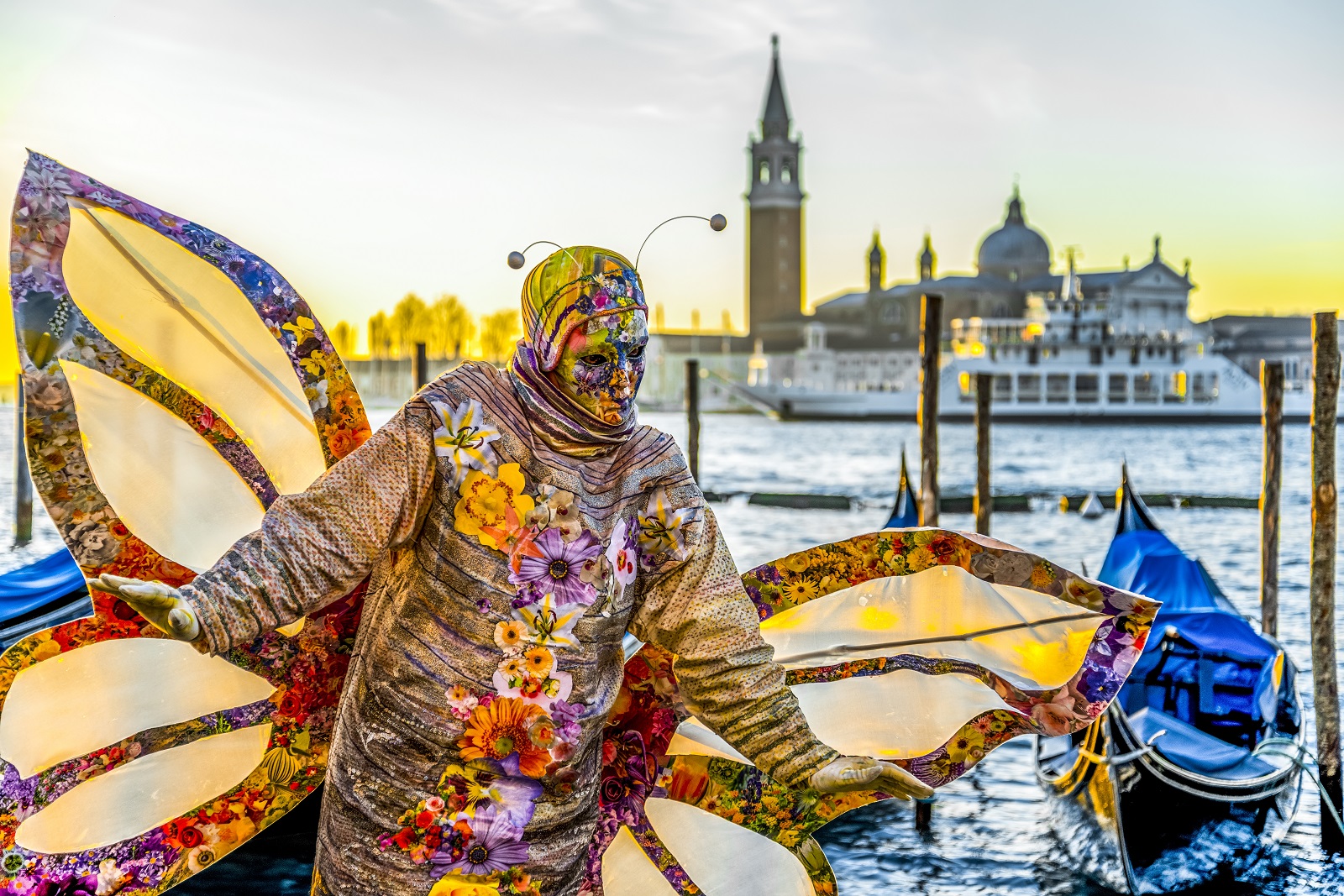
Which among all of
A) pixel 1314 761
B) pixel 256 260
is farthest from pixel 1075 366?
pixel 256 260

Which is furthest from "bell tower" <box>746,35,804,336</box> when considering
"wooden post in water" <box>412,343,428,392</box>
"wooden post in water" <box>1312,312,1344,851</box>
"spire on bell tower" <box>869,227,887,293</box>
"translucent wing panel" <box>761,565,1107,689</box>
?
"translucent wing panel" <box>761,565,1107,689</box>

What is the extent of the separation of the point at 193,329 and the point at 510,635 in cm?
81

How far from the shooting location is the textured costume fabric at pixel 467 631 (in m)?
1.75

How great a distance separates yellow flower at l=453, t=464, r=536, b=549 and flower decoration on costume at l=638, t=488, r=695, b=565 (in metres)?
0.21

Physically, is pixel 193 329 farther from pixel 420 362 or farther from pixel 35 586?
pixel 420 362

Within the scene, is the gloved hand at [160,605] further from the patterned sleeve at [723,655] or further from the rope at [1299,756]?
the rope at [1299,756]

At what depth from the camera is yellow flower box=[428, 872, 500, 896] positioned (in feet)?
5.87

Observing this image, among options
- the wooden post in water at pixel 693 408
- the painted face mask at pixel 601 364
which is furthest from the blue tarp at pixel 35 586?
the wooden post in water at pixel 693 408

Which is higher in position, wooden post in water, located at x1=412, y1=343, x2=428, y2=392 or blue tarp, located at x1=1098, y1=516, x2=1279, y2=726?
wooden post in water, located at x1=412, y1=343, x2=428, y2=392

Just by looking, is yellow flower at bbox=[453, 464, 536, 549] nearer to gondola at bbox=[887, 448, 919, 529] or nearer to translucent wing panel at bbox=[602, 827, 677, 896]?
translucent wing panel at bbox=[602, 827, 677, 896]

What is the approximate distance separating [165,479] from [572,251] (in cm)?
82

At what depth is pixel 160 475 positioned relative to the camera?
2.08 metres

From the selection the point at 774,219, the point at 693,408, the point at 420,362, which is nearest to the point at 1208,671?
the point at 420,362

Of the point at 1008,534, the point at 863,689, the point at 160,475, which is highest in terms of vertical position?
the point at 160,475
